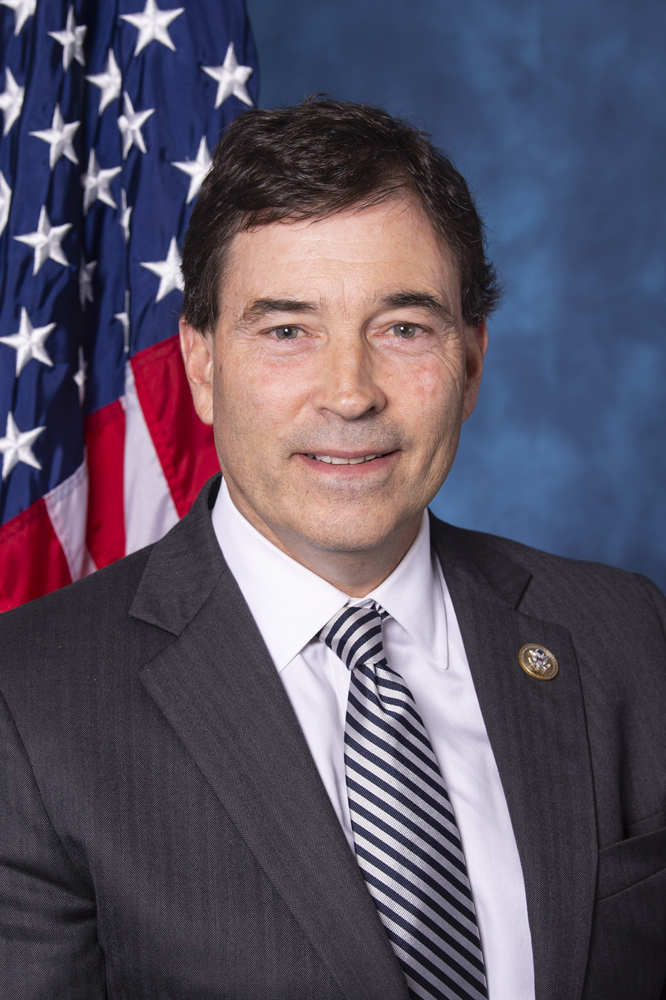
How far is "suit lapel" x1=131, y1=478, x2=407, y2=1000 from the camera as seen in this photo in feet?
5.56

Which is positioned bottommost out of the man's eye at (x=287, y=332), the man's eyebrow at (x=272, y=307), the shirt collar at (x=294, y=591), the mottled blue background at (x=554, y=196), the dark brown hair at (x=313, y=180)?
the shirt collar at (x=294, y=591)

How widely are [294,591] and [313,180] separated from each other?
829 mm

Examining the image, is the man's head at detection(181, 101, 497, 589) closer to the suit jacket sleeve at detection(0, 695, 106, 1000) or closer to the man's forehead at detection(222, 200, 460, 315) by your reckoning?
the man's forehead at detection(222, 200, 460, 315)

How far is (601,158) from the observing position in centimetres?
398

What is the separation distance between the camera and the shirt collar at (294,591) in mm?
2008

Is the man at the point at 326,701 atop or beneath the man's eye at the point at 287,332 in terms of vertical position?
beneath

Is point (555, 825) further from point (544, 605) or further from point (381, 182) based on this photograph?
point (381, 182)

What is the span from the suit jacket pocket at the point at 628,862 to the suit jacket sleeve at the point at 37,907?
100cm

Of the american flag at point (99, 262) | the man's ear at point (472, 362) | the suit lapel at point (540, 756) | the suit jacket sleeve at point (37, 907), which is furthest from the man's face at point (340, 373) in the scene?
the american flag at point (99, 262)

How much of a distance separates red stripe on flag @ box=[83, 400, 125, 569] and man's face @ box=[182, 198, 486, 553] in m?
1.07

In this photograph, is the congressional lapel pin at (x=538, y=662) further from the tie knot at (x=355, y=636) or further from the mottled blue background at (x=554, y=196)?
the mottled blue background at (x=554, y=196)

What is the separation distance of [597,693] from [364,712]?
0.61 m

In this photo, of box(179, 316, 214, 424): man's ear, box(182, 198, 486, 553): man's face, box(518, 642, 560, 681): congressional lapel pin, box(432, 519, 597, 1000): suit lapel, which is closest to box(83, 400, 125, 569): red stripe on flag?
box(179, 316, 214, 424): man's ear

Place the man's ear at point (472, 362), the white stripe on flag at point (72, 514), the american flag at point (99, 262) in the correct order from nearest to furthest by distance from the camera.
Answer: the man's ear at point (472, 362), the american flag at point (99, 262), the white stripe on flag at point (72, 514)
